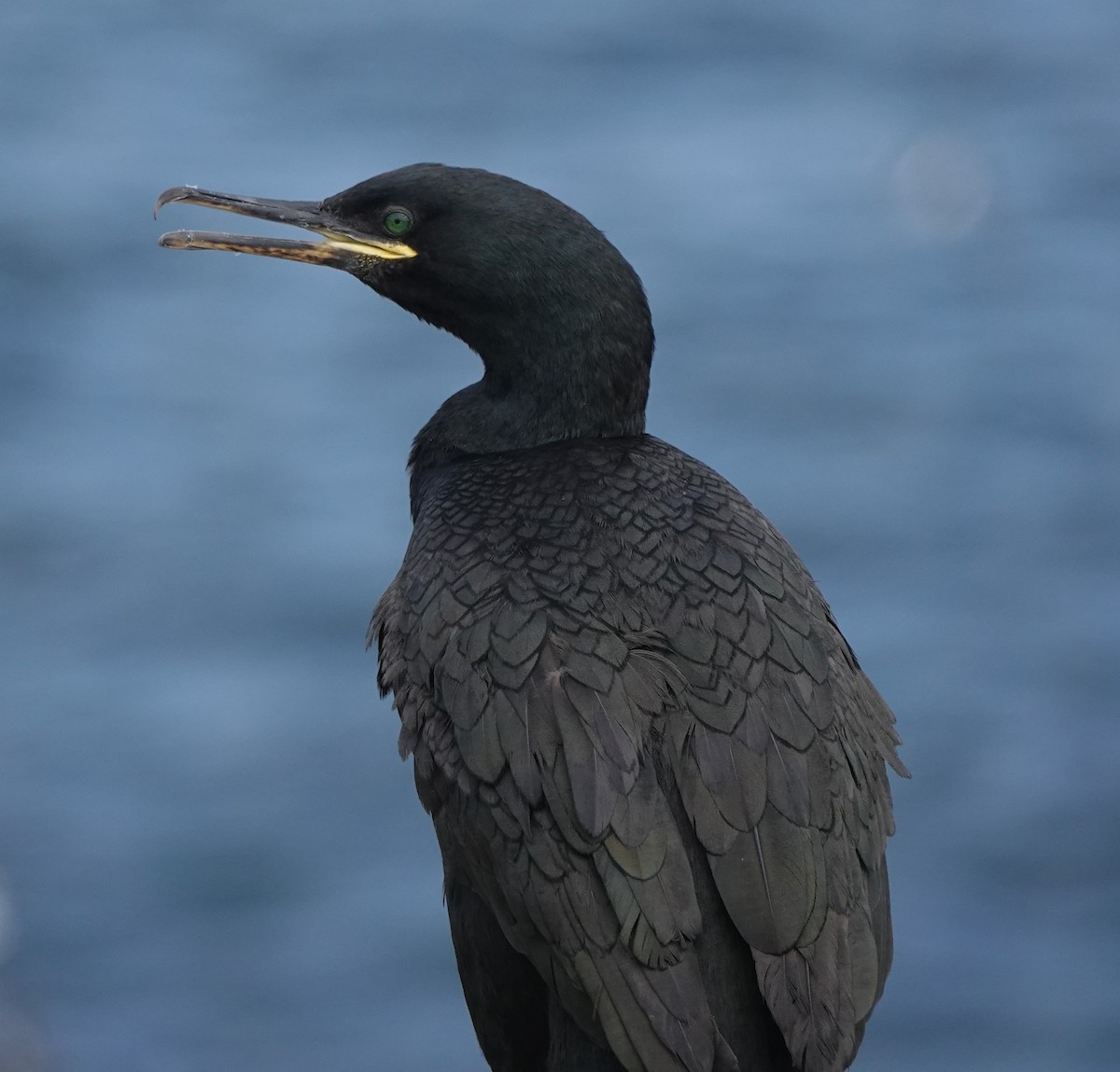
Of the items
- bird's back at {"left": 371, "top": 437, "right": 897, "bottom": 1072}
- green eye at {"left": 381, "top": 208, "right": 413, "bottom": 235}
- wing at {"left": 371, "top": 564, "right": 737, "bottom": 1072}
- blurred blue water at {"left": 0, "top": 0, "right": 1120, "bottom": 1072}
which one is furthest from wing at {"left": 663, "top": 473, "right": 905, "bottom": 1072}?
blurred blue water at {"left": 0, "top": 0, "right": 1120, "bottom": 1072}

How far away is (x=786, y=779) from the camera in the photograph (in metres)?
4.80

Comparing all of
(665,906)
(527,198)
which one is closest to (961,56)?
(527,198)

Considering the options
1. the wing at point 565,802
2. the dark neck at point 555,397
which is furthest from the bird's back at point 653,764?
the dark neck at point 555,397

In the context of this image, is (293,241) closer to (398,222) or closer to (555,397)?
(398,222)

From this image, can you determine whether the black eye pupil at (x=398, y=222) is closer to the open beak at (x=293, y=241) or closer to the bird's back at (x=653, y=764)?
the open beak at (x=293, y=241)

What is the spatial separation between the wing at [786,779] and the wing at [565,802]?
121mm

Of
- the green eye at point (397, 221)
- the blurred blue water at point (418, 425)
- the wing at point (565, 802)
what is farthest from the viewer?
the blurred blue water at point (418, 425)

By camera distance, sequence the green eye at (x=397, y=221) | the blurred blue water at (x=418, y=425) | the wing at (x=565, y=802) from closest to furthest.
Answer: the wing at (x=565, y=802) < the green eye at (x=397, y=221) < the blurred blue water at (x=418, y=425)

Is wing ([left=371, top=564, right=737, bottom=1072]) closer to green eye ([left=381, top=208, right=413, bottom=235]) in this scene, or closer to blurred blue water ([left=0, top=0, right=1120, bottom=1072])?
green eye ([left=381, top=208, right=413, bottom=235])

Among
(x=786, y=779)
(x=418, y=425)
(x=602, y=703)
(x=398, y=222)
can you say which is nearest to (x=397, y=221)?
(x=398, y=222)

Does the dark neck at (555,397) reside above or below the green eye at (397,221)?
below

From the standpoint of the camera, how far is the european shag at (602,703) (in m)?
4.66

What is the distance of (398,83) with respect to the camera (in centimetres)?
1756

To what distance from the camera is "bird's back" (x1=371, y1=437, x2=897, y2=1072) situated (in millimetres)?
4645
